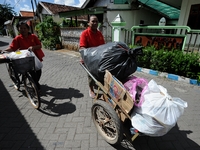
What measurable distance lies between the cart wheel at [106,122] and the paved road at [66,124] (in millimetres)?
141

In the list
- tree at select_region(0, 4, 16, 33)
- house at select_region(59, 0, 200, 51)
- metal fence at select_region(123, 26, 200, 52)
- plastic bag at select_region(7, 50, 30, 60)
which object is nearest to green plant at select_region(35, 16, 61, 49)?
house at select_region(59, 0, 200, 51)

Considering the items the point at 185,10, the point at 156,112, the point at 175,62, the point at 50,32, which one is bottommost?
the point at 175,62

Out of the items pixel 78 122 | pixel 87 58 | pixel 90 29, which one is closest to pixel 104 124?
pixel 78 122

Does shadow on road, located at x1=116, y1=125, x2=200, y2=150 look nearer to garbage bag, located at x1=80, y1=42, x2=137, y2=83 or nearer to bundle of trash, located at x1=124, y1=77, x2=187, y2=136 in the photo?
bundle of trash, located at x1=124, y1=77, x2=187, y2=136

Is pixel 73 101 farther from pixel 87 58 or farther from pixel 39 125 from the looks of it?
pixel 87 58

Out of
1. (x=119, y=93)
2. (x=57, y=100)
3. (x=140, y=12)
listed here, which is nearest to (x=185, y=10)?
(x=140, y=12)

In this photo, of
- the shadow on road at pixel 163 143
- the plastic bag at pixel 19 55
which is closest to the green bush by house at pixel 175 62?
the shadow on road at pixel 163 143

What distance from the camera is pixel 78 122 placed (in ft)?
8.04

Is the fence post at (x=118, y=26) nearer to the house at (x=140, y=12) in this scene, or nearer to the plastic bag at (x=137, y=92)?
the house at (x=140, y=12)

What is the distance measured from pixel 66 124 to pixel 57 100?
0.96m

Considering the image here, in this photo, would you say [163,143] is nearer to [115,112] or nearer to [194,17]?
[115,112]

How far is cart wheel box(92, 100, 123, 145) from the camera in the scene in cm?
168

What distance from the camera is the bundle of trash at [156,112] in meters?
1.21

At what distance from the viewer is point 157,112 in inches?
47.8
